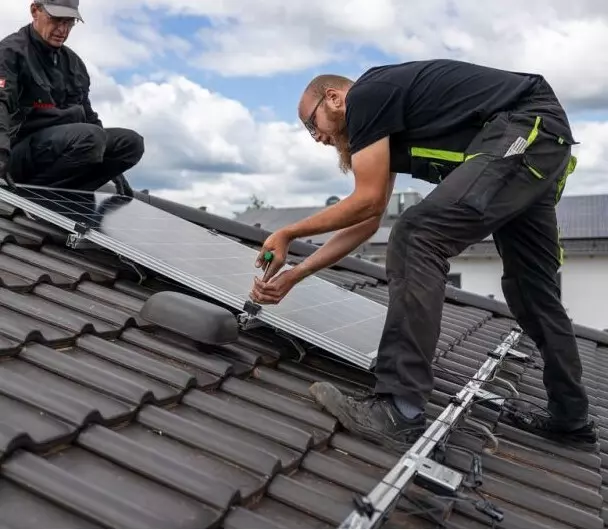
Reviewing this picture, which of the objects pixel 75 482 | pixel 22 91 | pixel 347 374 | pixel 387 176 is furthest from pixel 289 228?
pixel 22 91

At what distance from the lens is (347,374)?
11.1 ft

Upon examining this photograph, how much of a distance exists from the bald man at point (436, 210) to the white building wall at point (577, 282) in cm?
2113

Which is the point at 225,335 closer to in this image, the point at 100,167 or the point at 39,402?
the point at 39,402

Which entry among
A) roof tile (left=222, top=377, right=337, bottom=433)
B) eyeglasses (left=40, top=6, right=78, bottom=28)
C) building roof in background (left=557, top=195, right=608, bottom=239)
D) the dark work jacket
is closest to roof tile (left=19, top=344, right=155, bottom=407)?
roof tile (left=222, top=377, right=337, bottom=433)

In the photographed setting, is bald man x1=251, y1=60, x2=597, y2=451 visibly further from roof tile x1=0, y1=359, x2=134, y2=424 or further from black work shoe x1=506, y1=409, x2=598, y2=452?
roof tile x1=0, y1=359, x2=134, y2=424

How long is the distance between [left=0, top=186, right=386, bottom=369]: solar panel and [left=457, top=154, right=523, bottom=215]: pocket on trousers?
0.91 meters

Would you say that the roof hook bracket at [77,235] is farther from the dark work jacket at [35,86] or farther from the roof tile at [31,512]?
the roof tile at [31,512]

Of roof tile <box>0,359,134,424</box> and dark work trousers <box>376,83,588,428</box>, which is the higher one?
dark work trousers <box>376,83,588,428</box>

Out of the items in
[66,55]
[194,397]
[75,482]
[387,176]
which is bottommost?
[75,482]

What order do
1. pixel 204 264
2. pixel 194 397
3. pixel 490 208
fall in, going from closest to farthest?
pixel 194 397 < pixel 490 208 < pixel 204 264

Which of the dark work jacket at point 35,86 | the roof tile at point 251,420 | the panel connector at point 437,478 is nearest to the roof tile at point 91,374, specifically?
the roof tile at point 251,420

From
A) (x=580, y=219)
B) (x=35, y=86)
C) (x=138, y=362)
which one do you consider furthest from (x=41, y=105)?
(x=580, y=219)

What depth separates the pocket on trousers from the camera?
109 inches

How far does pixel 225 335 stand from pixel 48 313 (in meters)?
0.81
